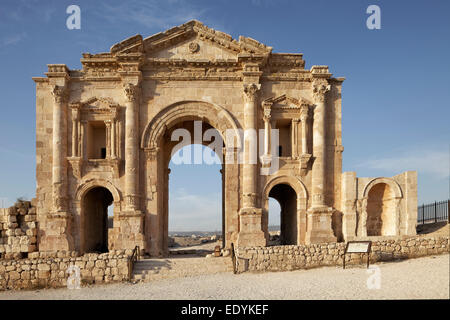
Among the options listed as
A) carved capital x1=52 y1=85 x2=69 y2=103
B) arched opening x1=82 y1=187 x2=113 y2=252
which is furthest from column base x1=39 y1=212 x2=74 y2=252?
carved capital x1=52 y1=85 x2=69 y2=103

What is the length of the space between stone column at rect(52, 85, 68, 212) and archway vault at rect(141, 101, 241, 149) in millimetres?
3629

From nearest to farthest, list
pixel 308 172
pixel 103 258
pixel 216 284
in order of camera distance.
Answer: pixel 216 284 < pixel 103 258 < pixel 308 172

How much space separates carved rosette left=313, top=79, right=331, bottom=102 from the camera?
1877cm

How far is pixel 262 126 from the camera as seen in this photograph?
62.0 feet

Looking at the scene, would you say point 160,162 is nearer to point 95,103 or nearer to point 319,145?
point 95,103

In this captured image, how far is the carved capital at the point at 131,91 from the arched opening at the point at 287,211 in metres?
8.95

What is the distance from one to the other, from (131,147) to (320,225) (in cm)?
917

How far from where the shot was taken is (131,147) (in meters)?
18.1

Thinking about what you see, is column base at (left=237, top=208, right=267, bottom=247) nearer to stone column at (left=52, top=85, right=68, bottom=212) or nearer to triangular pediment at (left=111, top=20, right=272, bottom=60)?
triangular pediment at (left=111, top=20, right=272, bottom=60)

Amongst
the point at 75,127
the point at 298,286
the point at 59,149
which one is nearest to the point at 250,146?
the point at 298,286

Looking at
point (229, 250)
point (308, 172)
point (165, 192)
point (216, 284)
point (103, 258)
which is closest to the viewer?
point (216, 284)

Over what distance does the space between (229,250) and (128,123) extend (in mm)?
7216
